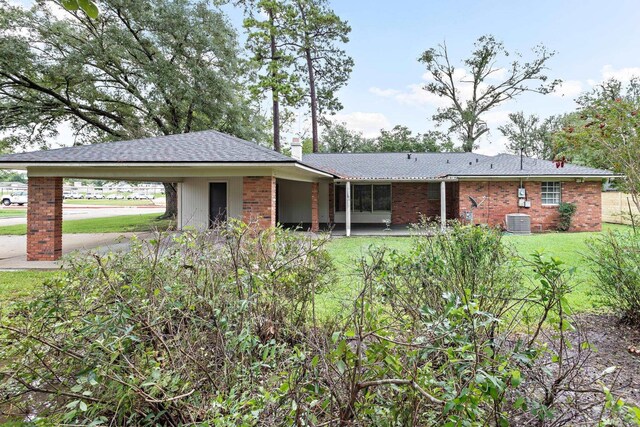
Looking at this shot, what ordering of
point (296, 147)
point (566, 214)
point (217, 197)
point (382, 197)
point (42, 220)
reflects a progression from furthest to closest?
point (382, 197) < point (296, 147) < point (566, 214) < point (217, 197) < point (42, 220)

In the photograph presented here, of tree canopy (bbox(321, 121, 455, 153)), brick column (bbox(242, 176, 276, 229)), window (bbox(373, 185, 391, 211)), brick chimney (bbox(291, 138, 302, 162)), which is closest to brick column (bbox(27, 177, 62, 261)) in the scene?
brick column (bbox(242, 176, 276, 229))

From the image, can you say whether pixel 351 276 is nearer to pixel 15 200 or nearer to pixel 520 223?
pixel 520 223

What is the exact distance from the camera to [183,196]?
1559 cm

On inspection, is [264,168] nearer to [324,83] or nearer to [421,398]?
[421,398]

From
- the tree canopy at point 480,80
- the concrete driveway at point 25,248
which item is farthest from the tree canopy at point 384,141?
the concrete driveway at point 25,248

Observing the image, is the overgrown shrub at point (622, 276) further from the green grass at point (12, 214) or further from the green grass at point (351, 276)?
the green grass at point (12, 214)

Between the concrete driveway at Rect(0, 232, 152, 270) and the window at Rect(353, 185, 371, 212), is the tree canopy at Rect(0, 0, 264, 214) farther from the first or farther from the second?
the concrete driveway at Rect(0, 232, 152, 270)

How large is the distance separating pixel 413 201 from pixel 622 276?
1577cm

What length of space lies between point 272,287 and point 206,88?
20.1 meters

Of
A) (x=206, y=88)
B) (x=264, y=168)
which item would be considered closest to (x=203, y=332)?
(x=264, y=168)

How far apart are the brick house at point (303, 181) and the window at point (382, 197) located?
0.06 m

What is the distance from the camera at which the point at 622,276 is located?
412 centimetres

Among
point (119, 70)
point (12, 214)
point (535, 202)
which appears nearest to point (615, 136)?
point (535, 202)

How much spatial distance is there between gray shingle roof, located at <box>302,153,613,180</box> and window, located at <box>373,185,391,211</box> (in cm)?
123
